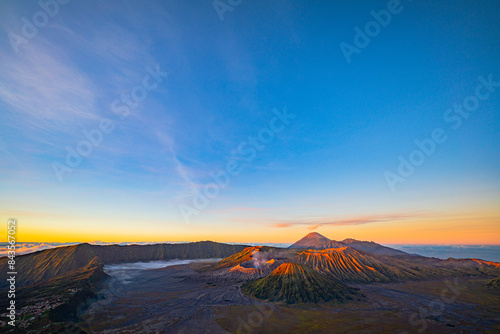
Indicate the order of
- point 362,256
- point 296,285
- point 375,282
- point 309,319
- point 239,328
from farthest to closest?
point 362,256 < point 375,282 < point 296,285 < point 309,319 < point 239,328

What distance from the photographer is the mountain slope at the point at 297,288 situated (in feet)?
193

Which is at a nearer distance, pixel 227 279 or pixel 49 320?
pixel 49 320

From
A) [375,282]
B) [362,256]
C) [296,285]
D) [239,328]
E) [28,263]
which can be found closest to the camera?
[239,328]

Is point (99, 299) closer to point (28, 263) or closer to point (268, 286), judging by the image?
point (268, 286)

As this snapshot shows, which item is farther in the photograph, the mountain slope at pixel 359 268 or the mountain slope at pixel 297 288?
the mountain slope at pixel 359 268

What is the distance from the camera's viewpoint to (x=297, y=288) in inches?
2445

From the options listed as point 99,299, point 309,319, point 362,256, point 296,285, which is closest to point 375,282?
point 362,256

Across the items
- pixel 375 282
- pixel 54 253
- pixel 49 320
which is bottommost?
pixel 375 282

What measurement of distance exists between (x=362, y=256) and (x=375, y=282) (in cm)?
2458

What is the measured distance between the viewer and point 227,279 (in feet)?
309

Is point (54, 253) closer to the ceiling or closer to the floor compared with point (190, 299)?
closer to the ceiling

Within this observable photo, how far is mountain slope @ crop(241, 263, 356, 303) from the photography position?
5891 centimetres

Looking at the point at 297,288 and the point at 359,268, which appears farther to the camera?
the point at 359,268

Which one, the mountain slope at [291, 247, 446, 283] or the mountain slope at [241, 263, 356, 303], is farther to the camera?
the mountain slope at [291, 247, 446, 283]
